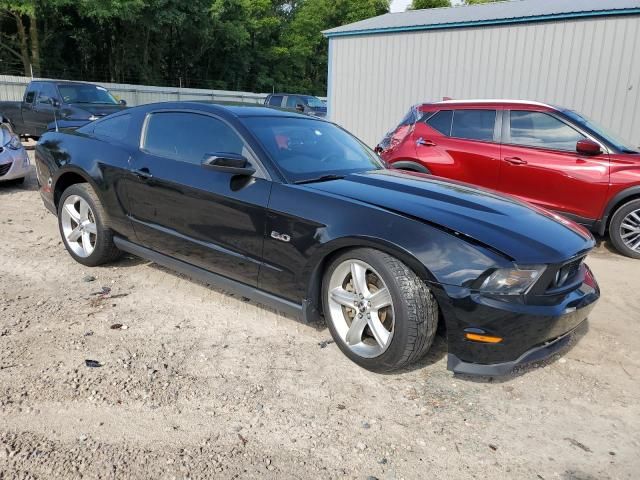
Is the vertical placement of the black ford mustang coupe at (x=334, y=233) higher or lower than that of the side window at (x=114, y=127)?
lower

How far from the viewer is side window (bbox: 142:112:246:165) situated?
12.3 feet

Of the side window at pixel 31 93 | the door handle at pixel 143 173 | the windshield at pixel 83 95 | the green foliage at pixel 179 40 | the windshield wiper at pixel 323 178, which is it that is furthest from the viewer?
the green foliage at pixel 179 40

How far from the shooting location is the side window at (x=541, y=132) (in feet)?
20.3

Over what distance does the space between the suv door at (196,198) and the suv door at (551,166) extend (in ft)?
13.2

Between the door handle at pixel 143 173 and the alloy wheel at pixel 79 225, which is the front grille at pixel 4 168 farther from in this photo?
the door handle at pixel 143 173

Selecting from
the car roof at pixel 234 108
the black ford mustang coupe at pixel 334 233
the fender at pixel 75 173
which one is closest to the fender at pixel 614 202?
the black ford mustang coupe at pixel 334 233

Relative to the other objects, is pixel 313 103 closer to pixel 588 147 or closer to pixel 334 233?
pixel 588 147

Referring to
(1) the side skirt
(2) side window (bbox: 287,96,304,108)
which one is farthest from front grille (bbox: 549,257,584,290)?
(2) side window (bbox: 287,96,304,108)

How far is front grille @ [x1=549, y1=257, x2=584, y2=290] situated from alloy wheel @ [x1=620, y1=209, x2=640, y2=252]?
10.8 ft

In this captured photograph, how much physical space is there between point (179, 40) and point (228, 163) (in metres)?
43.2

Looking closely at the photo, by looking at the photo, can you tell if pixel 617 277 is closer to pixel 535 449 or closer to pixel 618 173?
pixel 618 173

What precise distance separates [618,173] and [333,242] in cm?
432

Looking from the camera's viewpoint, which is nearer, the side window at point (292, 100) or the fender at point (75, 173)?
the fender at point (75, 173)

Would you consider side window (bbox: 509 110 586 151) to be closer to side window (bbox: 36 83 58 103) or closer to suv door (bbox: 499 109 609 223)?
suv door (bbox: 499 109 609 223)
